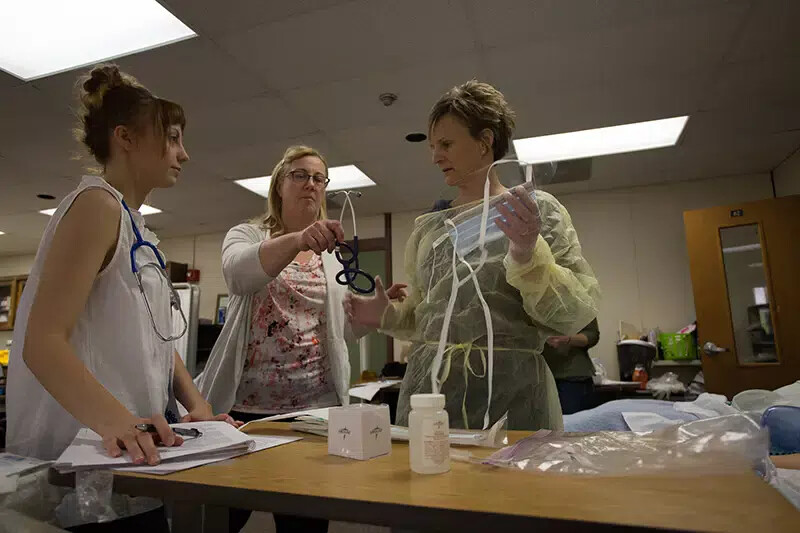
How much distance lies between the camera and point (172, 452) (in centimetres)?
77

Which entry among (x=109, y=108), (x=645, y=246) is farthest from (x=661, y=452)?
(x=645, y=246)

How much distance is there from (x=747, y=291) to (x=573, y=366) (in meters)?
2.22

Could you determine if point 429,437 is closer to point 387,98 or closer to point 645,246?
point 387,98

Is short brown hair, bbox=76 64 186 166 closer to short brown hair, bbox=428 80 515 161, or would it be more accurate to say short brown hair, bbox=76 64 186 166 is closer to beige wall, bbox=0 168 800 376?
short brown hair, bbox=428 80 515 161

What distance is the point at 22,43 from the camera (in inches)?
98.6

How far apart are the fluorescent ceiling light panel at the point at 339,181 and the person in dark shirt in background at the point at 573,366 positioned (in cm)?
231

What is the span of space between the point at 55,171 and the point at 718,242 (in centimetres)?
533

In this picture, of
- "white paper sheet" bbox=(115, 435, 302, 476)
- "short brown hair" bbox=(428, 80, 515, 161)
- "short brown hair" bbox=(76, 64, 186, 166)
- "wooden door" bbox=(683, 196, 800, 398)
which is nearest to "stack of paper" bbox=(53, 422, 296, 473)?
"white paper sheet" bbox=(115, 435, 302, 476)

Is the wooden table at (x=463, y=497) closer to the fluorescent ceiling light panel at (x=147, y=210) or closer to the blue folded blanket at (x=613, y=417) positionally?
the blue folded blanket at (x=613, y=417)

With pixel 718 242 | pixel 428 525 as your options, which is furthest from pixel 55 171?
pixel 718 242

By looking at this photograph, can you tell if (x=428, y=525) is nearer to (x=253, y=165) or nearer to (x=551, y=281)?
(x=551, y=281)

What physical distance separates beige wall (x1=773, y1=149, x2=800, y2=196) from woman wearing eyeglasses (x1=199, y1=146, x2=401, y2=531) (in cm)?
432

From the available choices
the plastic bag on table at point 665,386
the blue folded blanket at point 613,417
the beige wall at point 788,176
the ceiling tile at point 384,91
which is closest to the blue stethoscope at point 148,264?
the blue folded blanket at point 613,417

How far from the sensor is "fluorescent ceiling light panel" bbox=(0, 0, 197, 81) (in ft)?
7.48
